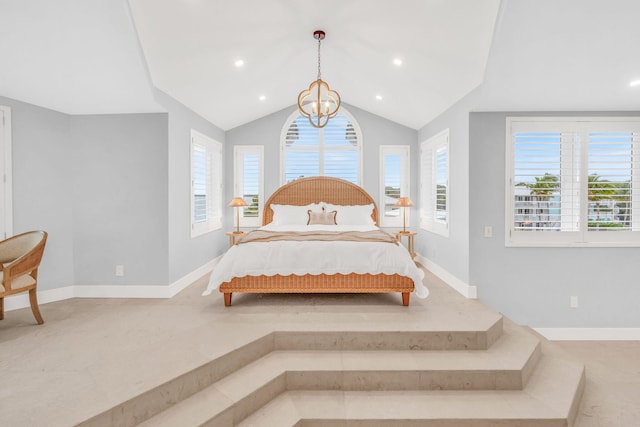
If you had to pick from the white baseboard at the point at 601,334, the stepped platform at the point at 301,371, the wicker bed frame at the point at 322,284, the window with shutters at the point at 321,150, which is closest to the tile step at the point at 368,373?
the stepped platform at the point at 301,371

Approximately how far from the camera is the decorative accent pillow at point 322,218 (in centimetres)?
508

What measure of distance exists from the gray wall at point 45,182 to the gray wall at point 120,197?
83 millimetres

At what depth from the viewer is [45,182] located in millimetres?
3674

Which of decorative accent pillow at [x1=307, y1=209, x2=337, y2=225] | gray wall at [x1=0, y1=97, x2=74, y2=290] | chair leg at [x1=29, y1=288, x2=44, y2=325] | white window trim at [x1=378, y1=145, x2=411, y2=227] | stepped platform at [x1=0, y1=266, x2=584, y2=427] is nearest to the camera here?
stepped platform at [x1=0, y1=266, x2=584, y2=427]

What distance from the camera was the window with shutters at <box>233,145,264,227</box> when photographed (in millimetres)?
5832

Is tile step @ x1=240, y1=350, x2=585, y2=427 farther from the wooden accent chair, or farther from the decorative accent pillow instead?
the decorative accent pillow

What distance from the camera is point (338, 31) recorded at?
11.3 feet

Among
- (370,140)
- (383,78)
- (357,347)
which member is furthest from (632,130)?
(357,347)

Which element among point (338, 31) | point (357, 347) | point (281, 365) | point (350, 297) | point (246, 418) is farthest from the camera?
point (350, 297)

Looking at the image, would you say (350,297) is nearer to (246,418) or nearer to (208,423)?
(246,418)

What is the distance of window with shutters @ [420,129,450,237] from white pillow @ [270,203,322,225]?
1772mm

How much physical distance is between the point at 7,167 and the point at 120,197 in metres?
1.05

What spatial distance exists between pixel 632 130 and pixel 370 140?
3.47 m

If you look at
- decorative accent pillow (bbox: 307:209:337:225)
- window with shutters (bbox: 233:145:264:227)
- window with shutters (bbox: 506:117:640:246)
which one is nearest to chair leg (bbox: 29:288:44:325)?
window with shutters (bbox: 233:145:264:227)
